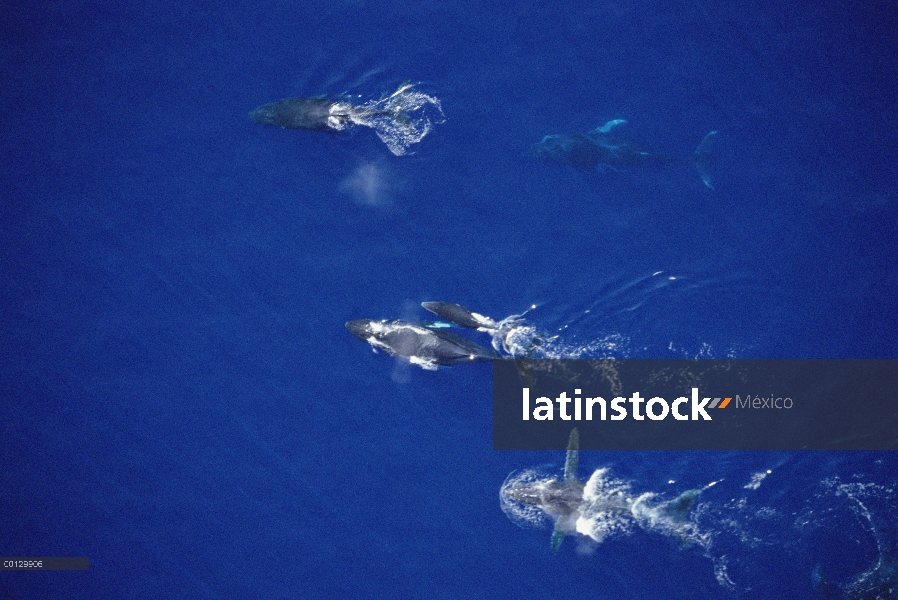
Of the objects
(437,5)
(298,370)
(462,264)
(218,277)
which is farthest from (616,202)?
(218,277)

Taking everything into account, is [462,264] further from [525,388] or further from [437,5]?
[437,5]

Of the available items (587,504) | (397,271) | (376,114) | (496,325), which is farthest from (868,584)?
(376,114)

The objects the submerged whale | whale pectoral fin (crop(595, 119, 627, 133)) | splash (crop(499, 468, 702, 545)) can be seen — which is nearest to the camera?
the submerged whale

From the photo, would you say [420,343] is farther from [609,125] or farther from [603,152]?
[609,125]

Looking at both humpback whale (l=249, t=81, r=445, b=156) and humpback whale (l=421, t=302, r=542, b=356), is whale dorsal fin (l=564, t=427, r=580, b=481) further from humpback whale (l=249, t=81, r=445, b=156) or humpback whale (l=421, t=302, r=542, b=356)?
humpback whale (l=249, t=81, r=445, b=156)

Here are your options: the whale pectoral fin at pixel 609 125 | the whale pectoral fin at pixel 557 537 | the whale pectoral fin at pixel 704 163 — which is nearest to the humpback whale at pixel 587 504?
the whale pectoral fin at pixel 557 537

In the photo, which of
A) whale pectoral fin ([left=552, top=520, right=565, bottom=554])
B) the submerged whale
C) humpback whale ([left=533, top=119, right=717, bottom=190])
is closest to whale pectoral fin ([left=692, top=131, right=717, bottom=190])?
humpback whale ([left=533, top=119, right=717, bottom=190])

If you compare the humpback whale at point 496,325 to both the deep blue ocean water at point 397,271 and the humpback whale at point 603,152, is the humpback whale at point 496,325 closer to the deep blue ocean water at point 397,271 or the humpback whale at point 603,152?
the deep blue ocean water at point 397,271
